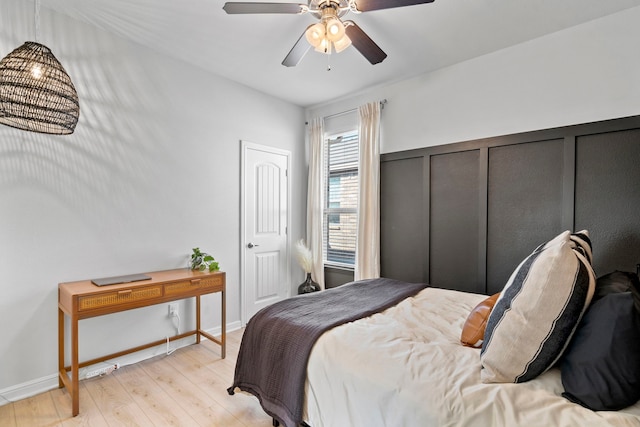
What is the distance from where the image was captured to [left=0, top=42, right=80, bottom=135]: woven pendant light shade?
65.4 inches

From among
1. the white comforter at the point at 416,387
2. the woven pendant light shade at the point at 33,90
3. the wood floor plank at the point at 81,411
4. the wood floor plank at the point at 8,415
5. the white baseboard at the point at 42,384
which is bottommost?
the wood floor plank at the point at 8,415

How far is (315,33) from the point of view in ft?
6.05

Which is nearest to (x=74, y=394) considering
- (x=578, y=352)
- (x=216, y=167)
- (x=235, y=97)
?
(x=216, y=167)

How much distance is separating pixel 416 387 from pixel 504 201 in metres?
2.15

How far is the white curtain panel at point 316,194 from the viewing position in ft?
13.3

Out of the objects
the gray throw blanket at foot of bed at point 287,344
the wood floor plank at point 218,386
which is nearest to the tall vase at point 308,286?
the wood floor plank at point 218,386

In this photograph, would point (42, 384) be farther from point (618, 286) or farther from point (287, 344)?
point (618, 286)

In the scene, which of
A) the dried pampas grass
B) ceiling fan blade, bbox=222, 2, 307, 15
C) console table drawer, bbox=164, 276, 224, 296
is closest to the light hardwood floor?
console table drawer, bbox=164, 276, 224, 296

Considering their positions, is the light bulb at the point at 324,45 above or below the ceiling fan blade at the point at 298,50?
below

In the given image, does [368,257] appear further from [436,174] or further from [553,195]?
[553,195]

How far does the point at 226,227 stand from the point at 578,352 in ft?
10.0

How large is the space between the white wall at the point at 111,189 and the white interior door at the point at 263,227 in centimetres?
13

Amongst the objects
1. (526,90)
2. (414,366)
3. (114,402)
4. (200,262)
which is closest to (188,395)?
(114,402)

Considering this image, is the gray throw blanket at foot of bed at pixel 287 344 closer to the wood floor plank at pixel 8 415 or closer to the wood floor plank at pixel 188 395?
the wood floor plank at pixel 188 395
